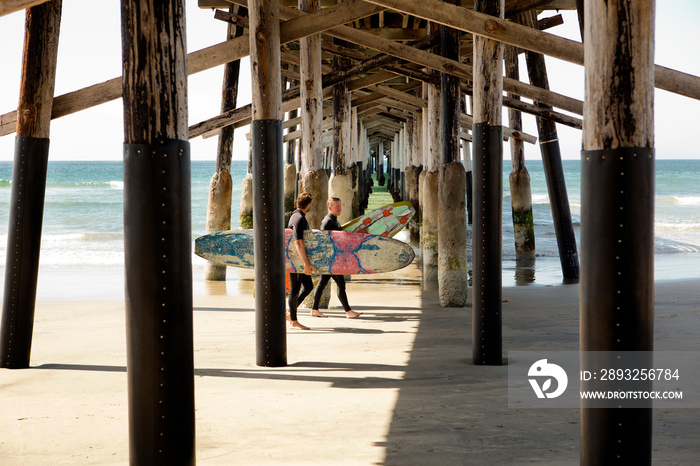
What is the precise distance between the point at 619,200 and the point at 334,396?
247cm

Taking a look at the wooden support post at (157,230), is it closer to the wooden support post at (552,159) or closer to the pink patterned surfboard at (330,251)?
the pink patterned surfboard at (330,251)

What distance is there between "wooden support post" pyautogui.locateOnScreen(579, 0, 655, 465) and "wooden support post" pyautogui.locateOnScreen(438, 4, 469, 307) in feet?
17.2

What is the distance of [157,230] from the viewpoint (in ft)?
9.04

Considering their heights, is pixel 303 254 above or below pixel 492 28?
below

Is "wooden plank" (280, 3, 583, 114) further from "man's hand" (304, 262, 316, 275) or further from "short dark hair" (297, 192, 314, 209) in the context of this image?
"man's hand" (304, 262, 316, 275)

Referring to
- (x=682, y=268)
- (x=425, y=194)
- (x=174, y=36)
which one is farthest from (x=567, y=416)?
(x=682, y=268)

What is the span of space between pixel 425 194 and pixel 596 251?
7.49 meters

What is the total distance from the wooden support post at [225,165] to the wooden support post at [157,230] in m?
7.24

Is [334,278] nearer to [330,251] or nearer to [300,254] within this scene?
[330,251]

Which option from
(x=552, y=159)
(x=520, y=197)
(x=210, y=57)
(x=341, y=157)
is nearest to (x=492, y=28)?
(x=210, y=57)

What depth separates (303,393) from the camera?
4.58 metres

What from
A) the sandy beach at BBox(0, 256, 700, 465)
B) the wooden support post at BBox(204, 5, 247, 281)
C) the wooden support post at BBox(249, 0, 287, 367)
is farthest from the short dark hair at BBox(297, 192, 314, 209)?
the wooden support post at BBox(204, 5, 247, 281)

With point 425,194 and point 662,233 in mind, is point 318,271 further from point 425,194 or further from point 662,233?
point 662,233

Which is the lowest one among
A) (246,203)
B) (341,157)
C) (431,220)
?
(431,220)
